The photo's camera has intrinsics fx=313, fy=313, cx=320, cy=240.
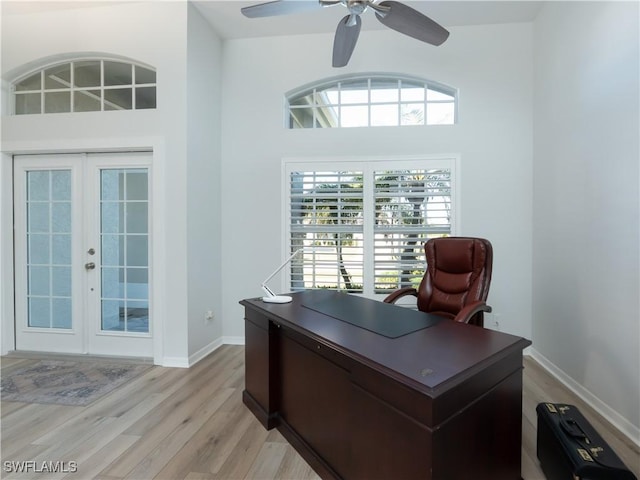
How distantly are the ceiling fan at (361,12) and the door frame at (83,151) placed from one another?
64.8 inches

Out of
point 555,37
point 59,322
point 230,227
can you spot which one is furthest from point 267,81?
point 59,322

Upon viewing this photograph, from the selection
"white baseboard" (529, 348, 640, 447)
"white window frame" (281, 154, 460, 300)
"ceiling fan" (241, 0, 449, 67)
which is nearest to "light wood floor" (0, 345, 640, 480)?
"white baseboard" (529, 348, 640, 447)

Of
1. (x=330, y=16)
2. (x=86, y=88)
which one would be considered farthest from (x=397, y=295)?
(x=86, y=88)

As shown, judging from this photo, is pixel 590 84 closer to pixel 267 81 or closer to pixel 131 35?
pixel 267 81

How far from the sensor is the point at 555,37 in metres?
2.76

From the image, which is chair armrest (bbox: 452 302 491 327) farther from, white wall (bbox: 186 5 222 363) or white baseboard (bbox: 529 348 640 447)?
white wall (bbox: 186 5 222 363)

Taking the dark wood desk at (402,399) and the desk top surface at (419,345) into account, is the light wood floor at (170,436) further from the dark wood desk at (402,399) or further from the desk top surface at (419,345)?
the desk top surface at (419,345)

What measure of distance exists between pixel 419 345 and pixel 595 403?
1.86 meters

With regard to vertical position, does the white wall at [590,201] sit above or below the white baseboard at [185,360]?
above

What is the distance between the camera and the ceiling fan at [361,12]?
1852 mm

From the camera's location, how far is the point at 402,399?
109 cm

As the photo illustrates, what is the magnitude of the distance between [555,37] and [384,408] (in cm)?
343

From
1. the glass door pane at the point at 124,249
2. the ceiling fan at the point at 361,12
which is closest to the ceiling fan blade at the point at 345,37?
→ the ceiling fan at the point at 361,12

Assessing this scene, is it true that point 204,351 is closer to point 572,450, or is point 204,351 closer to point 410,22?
point 572,450
